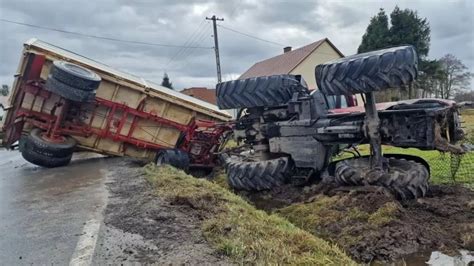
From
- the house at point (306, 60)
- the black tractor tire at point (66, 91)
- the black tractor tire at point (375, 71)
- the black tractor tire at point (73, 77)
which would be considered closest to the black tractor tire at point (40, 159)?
the black tractor tire at point (66, 91)

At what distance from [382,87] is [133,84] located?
6811 millimetres

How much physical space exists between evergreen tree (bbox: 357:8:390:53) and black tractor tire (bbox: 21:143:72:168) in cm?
3063

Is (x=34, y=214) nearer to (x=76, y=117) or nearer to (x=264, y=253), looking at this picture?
(x=264, y=253)

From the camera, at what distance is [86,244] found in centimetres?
377

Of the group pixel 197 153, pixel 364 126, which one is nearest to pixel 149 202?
pixel 364 126

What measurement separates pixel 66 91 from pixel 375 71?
22.5 ft

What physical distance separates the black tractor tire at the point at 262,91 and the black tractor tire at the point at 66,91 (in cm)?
348

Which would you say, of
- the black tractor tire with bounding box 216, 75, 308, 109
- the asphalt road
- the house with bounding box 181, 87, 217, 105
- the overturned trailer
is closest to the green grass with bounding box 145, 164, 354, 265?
the asphalt road

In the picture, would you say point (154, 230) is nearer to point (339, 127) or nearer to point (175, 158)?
point (339, 127)

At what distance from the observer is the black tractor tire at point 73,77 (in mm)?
9242

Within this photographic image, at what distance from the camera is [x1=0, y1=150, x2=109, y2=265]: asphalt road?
3.65 meters

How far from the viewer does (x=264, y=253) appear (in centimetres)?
324

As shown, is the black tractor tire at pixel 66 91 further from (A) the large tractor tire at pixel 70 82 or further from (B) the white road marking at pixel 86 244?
(B) the white road marking at pixel 86 244

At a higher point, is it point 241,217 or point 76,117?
point 241,217
